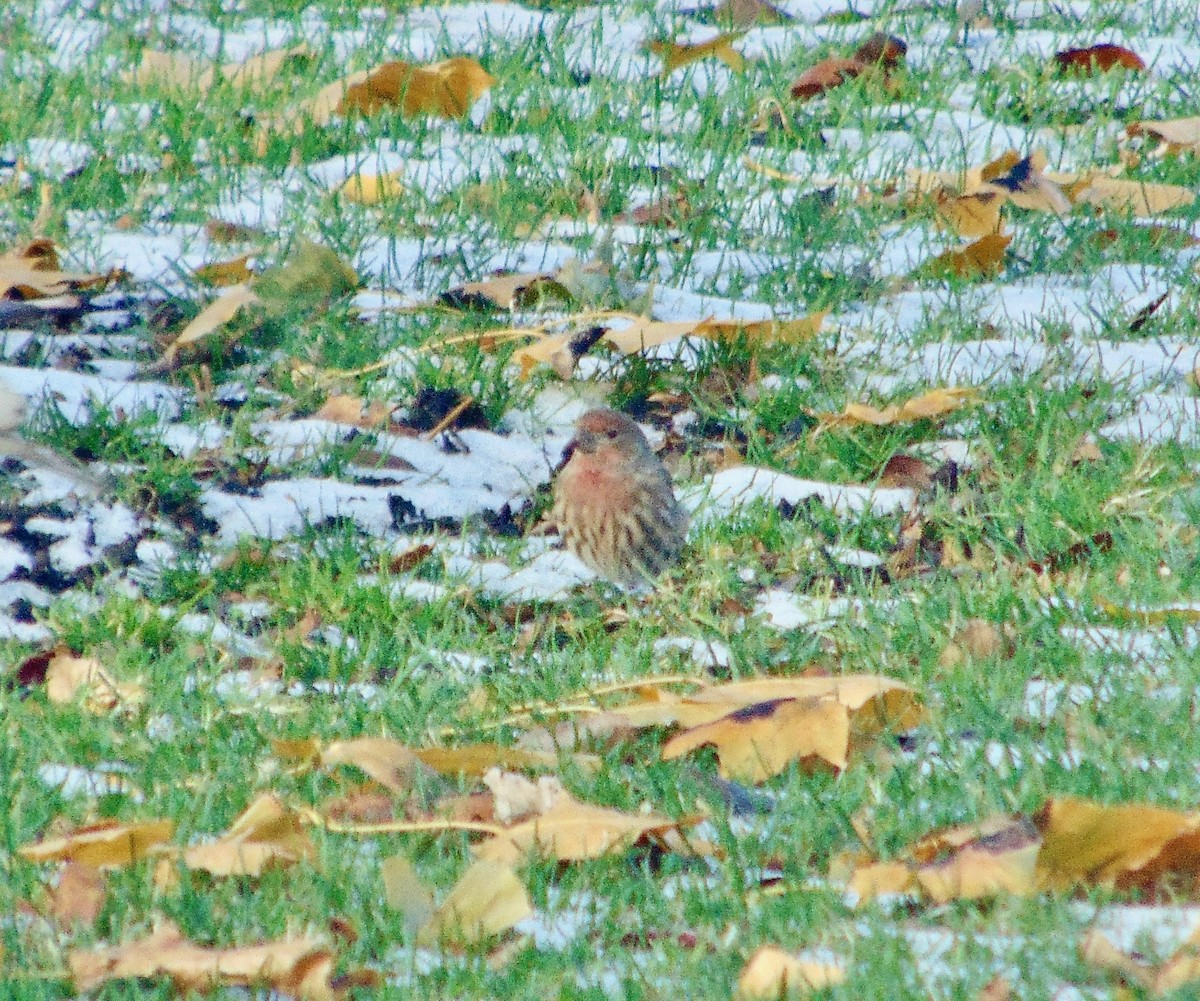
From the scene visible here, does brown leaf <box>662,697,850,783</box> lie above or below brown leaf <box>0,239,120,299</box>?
above

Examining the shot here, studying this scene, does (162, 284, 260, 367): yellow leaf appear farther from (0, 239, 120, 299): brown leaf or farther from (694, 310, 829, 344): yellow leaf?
(694, 310, 829, 344): yellow leaf

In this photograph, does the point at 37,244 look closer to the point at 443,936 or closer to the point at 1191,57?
the point at 443,936

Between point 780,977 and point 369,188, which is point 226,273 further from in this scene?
point 780,977

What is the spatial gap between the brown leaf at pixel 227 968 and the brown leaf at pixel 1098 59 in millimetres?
5949

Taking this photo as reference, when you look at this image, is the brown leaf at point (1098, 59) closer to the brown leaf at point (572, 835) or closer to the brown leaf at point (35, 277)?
the brown leaf at point (35, 277)

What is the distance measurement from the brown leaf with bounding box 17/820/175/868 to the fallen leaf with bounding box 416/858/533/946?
1.70 feet

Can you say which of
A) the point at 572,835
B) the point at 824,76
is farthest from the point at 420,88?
the point at 572,835

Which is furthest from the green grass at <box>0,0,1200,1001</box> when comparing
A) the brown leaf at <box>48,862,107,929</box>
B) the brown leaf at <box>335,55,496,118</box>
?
the brown leaf at <box>335,55,496,118</box>

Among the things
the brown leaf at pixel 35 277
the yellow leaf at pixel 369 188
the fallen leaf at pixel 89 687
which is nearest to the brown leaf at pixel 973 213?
the yellow leaf at pixel 369 188

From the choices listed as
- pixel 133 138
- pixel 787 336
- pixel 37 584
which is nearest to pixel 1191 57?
pixel 787 336

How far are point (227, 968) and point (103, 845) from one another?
45 centimetres

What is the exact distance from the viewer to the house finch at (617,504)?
4867mm

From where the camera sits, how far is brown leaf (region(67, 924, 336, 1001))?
8.32 ft

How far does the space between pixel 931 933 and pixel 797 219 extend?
3923mm
